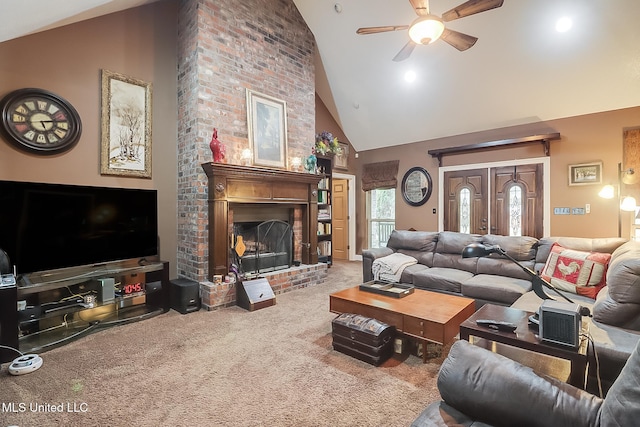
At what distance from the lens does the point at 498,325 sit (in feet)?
6.10

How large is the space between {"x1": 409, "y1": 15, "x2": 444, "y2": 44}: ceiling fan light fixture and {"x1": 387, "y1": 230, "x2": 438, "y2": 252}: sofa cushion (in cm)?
260

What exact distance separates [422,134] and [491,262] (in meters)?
3.20

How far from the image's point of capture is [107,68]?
353cm

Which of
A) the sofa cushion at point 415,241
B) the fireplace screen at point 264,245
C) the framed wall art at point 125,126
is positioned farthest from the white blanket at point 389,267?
the framed wall art at point 125,126

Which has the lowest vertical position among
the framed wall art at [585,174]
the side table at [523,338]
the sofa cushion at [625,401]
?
the side table at [523,338]

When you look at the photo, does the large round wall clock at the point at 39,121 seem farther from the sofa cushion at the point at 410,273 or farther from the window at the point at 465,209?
the window at the point at 465,209

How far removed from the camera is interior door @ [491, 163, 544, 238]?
501 cm

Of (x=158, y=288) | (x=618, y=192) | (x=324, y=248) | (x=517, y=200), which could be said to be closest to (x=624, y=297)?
(x=618, y=192)

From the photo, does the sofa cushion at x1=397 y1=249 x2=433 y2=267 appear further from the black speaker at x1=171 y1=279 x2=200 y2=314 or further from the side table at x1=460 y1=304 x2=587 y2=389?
the black speaker at x1=171 y1=279 x2=200 y2=314

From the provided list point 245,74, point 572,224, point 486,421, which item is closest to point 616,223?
point 572,224

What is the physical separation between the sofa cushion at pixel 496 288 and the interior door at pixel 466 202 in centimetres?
223

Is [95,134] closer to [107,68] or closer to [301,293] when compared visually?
[107,68]

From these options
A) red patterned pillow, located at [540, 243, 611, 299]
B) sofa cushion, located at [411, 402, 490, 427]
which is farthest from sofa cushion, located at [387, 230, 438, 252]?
sofa cushion, located at [411, 402, 490, 427]

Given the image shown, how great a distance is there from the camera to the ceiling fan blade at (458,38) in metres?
3.00
